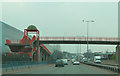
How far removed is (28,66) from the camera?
45156mm

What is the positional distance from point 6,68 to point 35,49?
Answer: 114ft

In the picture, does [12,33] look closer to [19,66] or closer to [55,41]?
[55,41]

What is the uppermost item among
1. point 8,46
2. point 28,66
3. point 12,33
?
point 12,33

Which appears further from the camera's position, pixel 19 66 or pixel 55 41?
pixel 55 41

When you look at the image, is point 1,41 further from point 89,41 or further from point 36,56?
point 89,41

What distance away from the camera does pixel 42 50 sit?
266ft

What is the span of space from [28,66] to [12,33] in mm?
29521

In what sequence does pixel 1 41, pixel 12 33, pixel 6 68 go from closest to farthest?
pixel 6 68
pixel 1 41
pixel 12 33

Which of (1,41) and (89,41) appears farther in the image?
(89,41)

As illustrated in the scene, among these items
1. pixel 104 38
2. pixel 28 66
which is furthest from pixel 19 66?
pixel 104 38

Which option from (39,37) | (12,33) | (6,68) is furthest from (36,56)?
(6,68)

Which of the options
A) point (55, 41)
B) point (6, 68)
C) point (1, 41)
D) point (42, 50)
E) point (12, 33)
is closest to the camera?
point (6, 68)

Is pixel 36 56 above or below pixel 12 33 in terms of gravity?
below

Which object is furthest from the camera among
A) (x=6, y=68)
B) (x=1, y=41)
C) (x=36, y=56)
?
(x=36, y=56)
